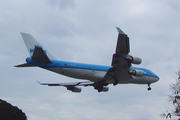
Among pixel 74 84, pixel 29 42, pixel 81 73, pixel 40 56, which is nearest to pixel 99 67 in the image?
pixel 81 73

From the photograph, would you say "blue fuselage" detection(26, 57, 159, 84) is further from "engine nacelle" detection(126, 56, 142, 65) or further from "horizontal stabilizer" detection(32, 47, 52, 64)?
"engine nacelle" detection(126, 56, 142, 65)

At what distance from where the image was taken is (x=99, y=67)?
91.9ft

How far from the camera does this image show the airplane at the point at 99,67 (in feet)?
74.3

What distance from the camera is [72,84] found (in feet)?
106

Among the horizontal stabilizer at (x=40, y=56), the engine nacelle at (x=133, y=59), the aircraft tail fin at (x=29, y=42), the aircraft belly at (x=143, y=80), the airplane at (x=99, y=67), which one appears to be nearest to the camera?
the horizontal stabilizer at (x=40, y=56)

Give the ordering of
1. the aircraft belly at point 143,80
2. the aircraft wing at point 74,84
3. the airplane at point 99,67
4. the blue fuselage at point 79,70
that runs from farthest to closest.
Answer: the aircraft wing at point 74,84 → the aircraft belly at point 143,80 → the blue fuselage at point 79,70 → the airplane at point 99,67

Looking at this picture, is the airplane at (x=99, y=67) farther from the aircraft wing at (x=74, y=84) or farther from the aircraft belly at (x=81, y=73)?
the aircraft wing at (x=74, y=84)

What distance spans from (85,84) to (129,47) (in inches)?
450

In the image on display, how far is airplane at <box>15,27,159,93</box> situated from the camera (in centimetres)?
2266

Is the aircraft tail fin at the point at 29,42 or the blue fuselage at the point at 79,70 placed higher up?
the aircraft tail fin at the point at 29,42

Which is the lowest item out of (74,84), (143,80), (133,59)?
(74,84)

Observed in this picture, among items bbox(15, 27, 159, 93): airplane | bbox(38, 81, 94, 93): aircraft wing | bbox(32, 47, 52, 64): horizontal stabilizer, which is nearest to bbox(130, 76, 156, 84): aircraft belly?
bbox(15, 27, 159, 93): airplane

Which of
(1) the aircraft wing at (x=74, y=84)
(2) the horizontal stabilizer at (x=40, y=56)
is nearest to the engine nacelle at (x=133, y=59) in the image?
(2) the horizontal stabilizer at (x=40, y=56)

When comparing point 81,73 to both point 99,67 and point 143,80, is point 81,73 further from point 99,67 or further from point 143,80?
→ point 143,80
